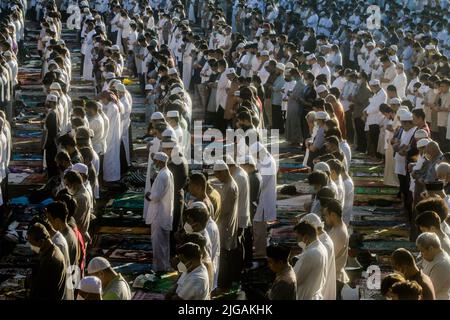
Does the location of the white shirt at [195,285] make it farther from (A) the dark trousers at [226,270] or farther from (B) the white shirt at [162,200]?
(B) the white shirt at [162,200]

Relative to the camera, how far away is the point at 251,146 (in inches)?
509

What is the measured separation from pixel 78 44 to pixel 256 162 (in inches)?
812

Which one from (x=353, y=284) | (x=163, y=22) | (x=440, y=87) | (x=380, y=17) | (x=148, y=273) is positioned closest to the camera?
(x=353, y=284)

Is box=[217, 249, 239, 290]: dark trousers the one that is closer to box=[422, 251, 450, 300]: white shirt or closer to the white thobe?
box=[422, 251, 450, 300]: white shirt

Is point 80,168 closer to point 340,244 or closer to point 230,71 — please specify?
point 340,244

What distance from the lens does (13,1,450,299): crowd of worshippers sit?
29.6 feet

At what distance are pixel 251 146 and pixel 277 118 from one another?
7.99 meters

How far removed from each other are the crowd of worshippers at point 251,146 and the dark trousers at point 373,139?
1.1 inches

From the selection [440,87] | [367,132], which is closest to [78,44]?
[367,132]

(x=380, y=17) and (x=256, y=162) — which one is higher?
(x=380, y=17)

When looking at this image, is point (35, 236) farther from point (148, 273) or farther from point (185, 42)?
point (185, 42)

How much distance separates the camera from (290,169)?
1795cm

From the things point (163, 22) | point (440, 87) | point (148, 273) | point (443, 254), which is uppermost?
point (163, 22)

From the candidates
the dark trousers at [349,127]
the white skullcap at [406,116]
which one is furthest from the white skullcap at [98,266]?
the dark trousers at [349,127]
